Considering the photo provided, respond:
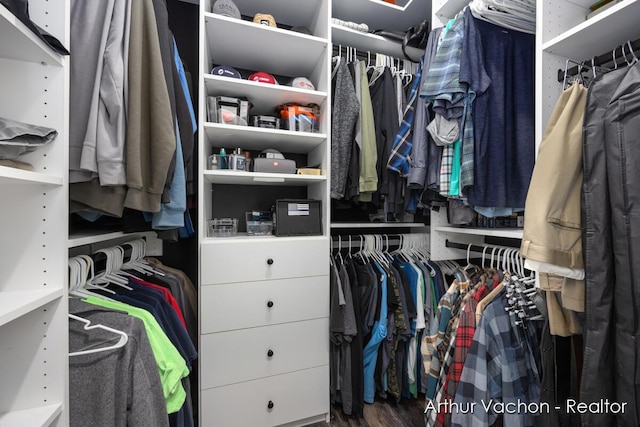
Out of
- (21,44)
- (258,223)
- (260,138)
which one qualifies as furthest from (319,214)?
(21,44)

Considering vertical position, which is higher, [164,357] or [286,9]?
[286,9]

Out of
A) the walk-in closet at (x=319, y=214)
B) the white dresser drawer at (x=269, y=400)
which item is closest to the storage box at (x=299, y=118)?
the walk-in closet at (x=319, y=214)

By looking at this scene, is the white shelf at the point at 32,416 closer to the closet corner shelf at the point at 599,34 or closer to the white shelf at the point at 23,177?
the white shelf at the point at 23,177

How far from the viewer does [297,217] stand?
4.57ft

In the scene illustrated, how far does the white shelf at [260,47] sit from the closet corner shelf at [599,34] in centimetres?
97

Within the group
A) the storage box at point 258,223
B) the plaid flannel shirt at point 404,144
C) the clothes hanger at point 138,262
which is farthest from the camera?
the storage box at point 258,223

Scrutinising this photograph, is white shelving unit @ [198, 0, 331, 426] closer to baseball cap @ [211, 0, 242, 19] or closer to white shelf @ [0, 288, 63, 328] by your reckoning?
baseball cap @ [211, 0, 242, 19]

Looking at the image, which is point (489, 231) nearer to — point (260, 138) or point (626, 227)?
point (626, 227)

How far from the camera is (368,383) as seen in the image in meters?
1.51

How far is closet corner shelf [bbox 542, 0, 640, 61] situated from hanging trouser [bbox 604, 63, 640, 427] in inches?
8.6

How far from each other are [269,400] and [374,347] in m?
0.60

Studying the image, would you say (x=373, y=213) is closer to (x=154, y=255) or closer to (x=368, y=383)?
(x=368, y=383)

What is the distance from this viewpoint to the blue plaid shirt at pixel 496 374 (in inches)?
37.7

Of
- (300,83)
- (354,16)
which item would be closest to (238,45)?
(300,83)
